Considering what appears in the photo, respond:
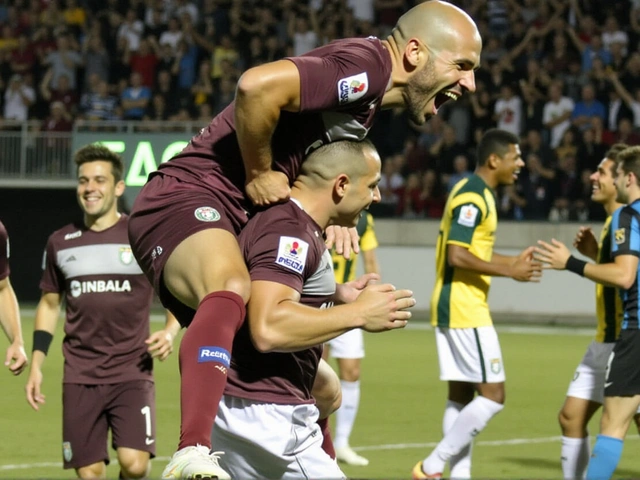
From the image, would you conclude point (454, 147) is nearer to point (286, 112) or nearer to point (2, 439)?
point (2, 439)

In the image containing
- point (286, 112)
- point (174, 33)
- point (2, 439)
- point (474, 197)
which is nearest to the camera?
point (286, 112)

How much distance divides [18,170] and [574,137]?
9297 millimetres

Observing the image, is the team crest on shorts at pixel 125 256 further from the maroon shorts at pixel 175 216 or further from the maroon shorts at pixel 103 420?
the maroon shorts at pixel 175 216

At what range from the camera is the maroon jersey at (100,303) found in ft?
25.2

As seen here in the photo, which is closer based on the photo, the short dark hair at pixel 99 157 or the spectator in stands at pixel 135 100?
the short dark hair at pixel 99 157

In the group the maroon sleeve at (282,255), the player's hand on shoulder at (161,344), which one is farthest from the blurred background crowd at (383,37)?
the maroon sleeve at (282,255)

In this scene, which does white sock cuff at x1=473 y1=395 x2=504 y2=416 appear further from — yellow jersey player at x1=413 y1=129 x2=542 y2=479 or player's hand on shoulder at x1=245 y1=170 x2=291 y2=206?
player's hand on shoulder at x1=245 y1=170 x2=291 y2=206

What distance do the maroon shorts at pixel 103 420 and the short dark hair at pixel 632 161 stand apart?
3.31m

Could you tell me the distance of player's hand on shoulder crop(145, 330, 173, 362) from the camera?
295 inches

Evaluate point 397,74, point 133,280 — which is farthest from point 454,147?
point 397,74

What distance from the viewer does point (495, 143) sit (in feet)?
31.3

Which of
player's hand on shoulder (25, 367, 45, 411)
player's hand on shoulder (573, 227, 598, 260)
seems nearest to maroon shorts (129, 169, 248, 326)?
player's hand on shoulder (25, 367, 45, 411)

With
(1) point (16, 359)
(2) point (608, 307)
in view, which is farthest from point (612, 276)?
(1) point (16, 359)

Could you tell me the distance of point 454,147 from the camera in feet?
69.7
